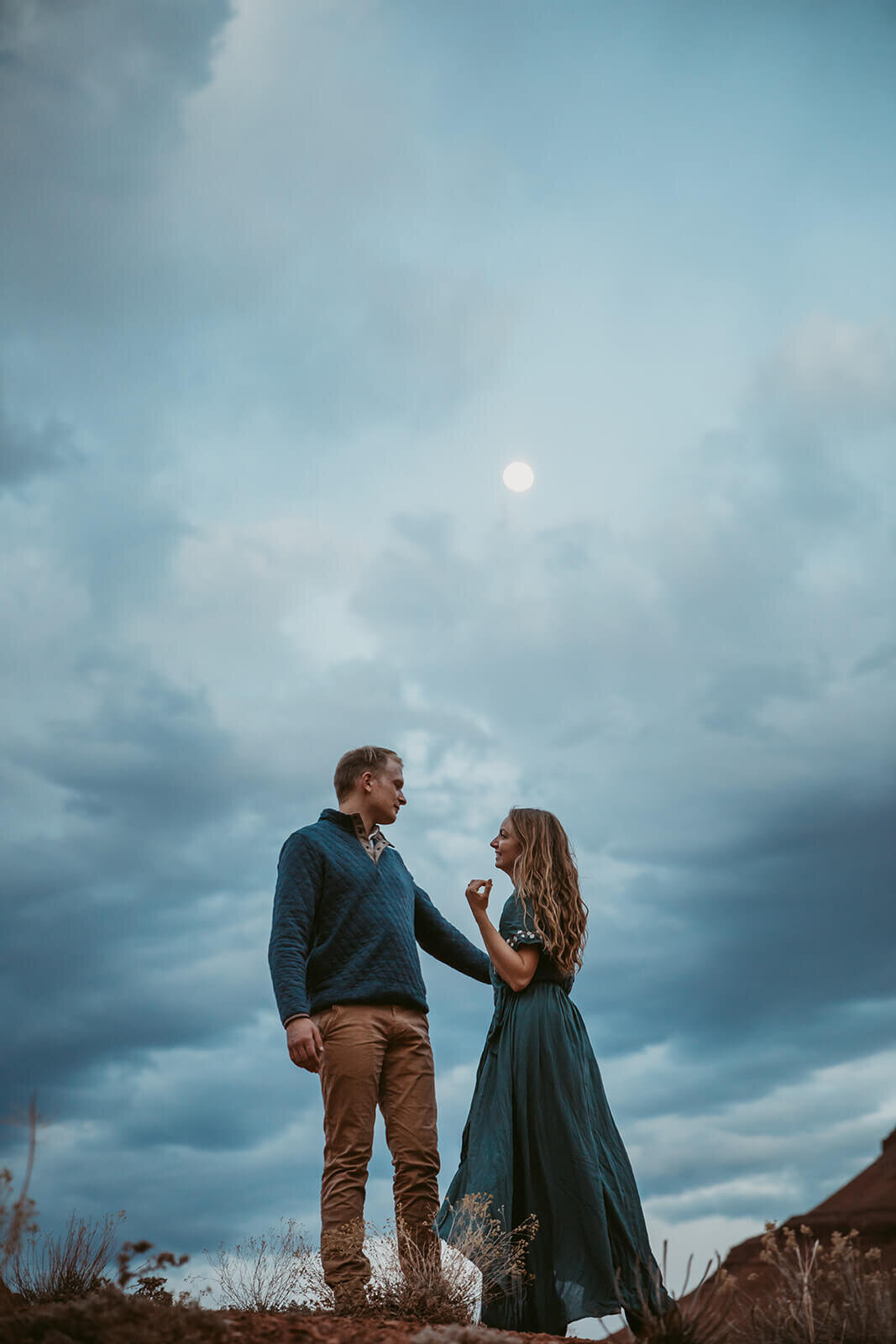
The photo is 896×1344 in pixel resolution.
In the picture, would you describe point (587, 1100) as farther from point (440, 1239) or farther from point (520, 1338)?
point (520, 1338)

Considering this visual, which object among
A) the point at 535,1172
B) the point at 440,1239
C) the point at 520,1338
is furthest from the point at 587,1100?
the point at 520,1338

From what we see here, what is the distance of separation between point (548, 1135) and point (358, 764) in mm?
2109

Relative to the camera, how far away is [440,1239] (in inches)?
195

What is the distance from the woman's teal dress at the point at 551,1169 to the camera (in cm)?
490

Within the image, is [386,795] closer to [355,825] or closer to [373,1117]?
[355,825]

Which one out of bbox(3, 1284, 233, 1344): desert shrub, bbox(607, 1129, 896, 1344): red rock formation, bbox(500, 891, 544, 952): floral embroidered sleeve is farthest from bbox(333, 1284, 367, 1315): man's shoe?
bbox(607, 1129, 896, 1344): red rock formation

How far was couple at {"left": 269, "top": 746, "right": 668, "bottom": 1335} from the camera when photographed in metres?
4.94

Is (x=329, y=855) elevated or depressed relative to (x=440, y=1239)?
elevated

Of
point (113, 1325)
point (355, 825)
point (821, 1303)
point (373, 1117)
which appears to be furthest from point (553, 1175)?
point (113, 1325)

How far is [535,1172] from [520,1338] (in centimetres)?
101

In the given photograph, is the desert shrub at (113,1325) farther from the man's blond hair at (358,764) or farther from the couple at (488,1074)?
the man's blond hair at (358,764)

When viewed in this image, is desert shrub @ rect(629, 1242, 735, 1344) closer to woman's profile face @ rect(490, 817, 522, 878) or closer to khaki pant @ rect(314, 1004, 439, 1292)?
khaki pant @ rect(314, 1004, 439, 1292)

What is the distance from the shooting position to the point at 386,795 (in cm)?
598

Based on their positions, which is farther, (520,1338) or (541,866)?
(541,866)
